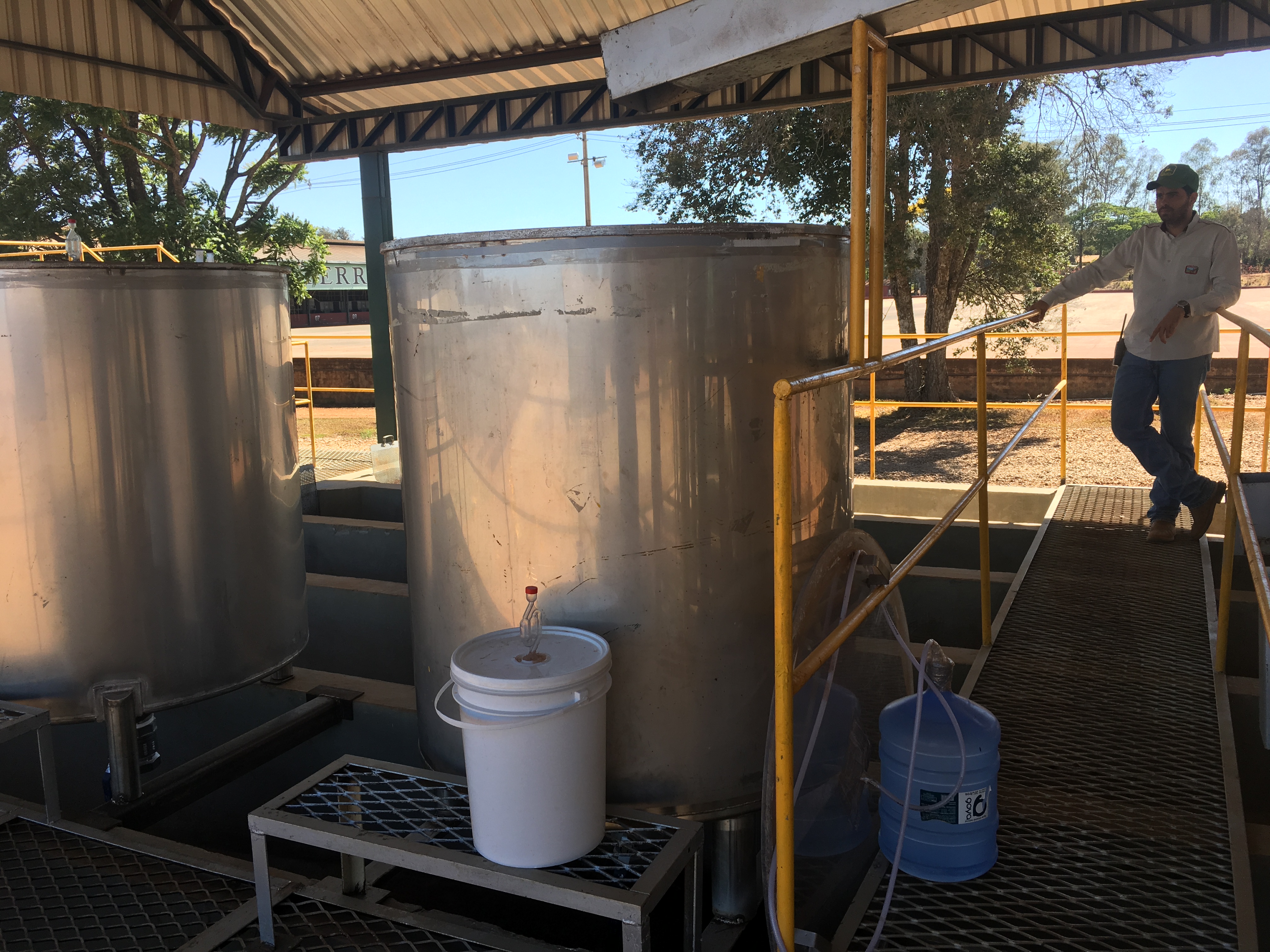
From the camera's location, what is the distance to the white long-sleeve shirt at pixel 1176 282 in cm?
497

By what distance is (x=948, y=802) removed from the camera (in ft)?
A: 8.66

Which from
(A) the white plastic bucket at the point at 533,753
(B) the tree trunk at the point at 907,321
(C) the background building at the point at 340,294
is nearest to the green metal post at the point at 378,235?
(A) the white plastic bucket at the point at 533,753

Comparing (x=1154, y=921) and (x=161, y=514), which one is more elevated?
(x=161, y=514)

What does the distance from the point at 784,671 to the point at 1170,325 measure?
3817mm

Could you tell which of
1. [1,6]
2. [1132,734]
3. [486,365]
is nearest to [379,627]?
[486,365]

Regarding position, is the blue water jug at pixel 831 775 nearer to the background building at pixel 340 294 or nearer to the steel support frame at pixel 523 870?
the steel support frame at pixel 523 870

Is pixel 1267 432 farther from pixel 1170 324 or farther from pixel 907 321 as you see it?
pixel 907 321

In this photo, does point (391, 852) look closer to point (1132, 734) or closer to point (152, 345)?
point (152, 345)

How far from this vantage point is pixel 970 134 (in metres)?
15.8

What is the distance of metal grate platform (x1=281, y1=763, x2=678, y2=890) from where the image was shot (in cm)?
237

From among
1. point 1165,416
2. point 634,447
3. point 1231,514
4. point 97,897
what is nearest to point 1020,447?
point 1165,416

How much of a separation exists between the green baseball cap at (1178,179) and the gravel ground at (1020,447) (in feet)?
21.4

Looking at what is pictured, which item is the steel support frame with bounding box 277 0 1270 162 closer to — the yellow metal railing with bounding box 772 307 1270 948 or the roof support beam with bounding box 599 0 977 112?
the roof support beam with bounding box 599 0 977 112

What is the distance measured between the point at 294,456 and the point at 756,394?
97.6 inches
